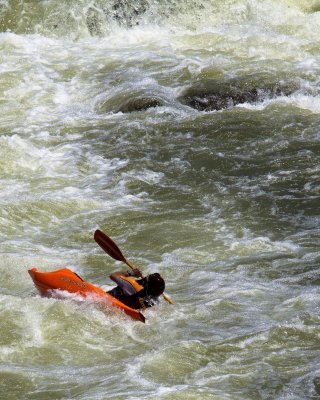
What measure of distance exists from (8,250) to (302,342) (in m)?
2.44

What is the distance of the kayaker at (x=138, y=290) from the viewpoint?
5145 mm

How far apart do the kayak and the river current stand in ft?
0.21

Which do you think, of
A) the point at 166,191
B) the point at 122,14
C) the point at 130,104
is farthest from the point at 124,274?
the point at 122,14

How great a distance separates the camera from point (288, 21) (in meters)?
13.2

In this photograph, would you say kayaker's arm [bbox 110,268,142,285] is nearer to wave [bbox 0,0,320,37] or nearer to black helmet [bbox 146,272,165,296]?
black helmet [bbox 146,272,165,296]

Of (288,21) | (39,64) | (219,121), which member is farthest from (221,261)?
(288,21)

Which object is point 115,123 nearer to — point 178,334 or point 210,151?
point 210,151

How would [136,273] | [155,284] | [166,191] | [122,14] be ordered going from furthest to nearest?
[122,14] < [166,191] < [136,273] < [155,284]

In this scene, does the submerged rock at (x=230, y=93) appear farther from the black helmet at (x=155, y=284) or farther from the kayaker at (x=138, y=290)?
the black helmet at (x=155, y=284)

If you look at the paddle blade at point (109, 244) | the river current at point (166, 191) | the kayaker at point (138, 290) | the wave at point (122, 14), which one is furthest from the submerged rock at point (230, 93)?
the kayaker at point (138, 290)

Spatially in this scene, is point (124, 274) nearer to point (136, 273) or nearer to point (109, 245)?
point (136, 273)

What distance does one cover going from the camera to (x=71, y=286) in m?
5.25

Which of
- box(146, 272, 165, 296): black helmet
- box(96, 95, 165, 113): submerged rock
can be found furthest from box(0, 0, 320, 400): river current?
box(146, 272, 165, 296): black helmet

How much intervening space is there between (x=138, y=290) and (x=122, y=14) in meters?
8.72
